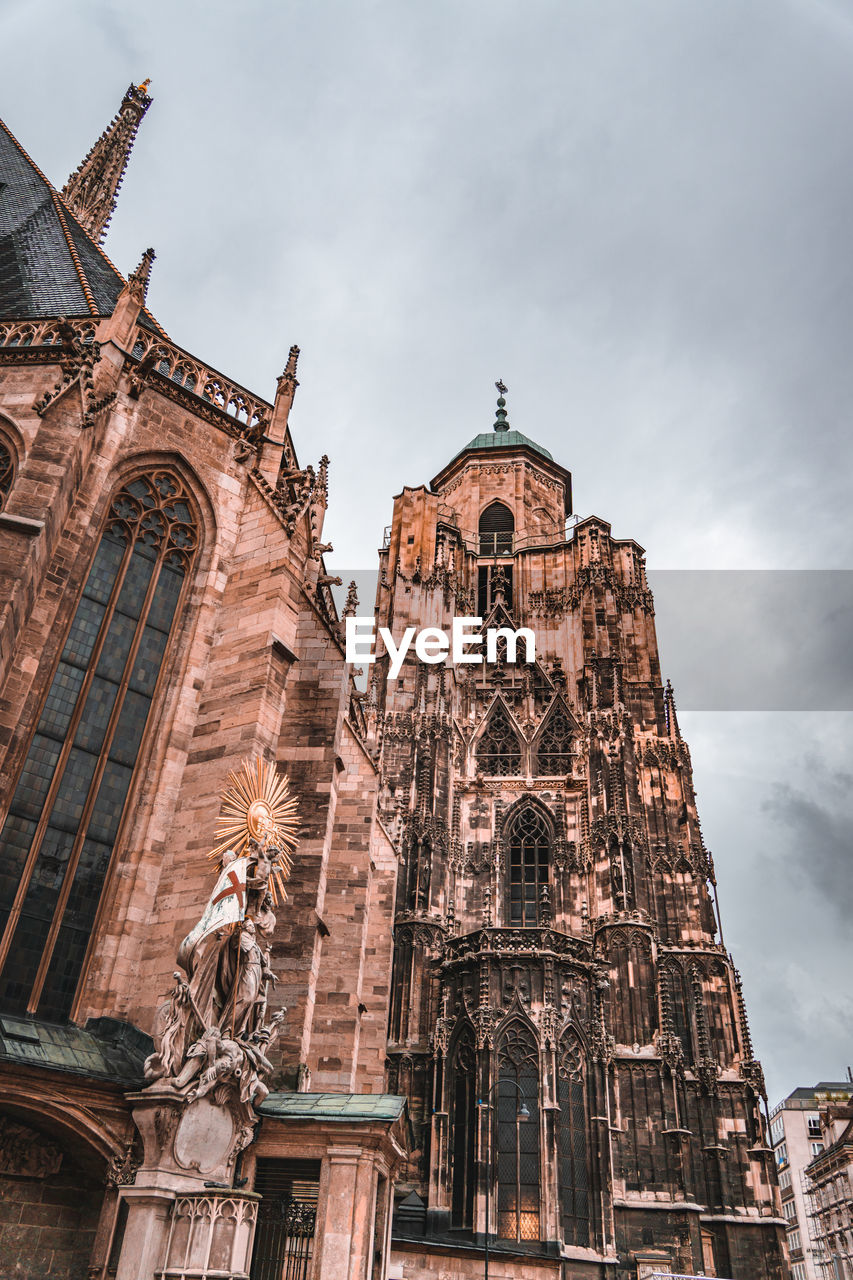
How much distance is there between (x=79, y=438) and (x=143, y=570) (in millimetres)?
2031

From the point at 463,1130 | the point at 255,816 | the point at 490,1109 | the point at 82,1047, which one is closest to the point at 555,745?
the point at 490,1109

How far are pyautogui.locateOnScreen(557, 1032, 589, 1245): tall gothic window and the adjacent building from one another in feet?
162

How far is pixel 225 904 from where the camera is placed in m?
9.91

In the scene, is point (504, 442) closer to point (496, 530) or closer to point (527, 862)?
point (496, 530)

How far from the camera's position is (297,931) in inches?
499

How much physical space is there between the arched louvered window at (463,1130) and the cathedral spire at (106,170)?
22.7 meters

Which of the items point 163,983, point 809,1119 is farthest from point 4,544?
point 809,1119

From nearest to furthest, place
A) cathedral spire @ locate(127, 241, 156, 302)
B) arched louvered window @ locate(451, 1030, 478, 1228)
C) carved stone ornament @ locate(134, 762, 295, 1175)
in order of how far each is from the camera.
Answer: carved stone ornament @ locate(134, 762, 295, 1175) < cathedral spire @ locate(127, 241, 156, 302) < arched louvered window @ locate(451, 1030, 478, 1228)

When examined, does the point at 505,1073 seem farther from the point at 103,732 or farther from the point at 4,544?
the point at 4,544

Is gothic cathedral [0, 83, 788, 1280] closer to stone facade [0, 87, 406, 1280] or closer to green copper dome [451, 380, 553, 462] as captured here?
stone facade [0, 87, 406, 1280]

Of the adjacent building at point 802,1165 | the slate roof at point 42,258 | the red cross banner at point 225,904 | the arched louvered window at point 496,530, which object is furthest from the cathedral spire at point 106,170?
the adjacent building at point 802,1165

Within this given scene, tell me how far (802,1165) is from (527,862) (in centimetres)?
5647

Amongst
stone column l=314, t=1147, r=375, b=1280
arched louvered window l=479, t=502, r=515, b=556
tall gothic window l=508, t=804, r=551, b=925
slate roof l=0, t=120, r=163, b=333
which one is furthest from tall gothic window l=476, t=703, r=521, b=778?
stone column l=314, t=1147, r=375, b=1280

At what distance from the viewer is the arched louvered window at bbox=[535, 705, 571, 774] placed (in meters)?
29.0
